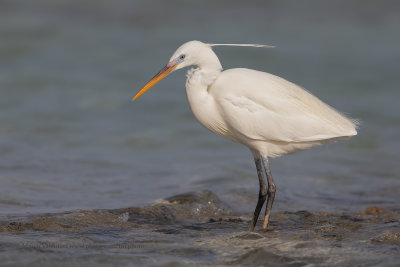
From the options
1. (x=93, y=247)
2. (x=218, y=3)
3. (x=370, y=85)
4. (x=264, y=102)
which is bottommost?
(x=93, y=247)

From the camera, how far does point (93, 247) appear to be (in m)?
5.14

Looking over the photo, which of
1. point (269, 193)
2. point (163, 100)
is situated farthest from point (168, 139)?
point (269, 193)

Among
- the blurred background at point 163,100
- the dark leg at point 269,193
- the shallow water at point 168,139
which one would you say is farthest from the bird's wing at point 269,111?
the blurred background at point 163,100

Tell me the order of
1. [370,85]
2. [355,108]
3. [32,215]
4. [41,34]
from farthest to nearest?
[41,34]
[370,85]
[355,108]
[32,215]

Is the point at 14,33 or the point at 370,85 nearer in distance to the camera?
the point at 370,85

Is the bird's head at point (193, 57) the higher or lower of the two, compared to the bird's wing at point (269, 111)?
higher

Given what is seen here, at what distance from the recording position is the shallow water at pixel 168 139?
5.41 metres

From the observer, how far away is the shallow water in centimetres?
541

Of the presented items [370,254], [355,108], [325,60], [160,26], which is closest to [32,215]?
[370,254]

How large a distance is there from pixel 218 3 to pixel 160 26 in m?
2.62

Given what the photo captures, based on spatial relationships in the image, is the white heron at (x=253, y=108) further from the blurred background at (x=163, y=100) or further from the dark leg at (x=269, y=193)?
the blurred background at (x=163, y=100)

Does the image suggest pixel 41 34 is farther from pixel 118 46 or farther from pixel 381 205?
pixel 381 205

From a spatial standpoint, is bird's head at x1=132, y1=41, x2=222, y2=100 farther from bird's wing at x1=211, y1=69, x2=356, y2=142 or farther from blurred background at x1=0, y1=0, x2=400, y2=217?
blurred background at x1=0, y1=0, x2=400, y2=217

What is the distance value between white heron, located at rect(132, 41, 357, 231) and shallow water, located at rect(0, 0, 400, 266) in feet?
2.75
